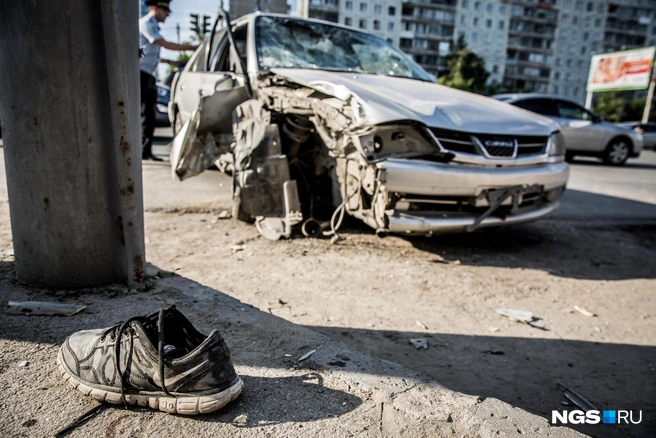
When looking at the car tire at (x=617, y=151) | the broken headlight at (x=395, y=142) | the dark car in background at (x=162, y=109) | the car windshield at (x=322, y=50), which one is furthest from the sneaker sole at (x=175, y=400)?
the car tire at (x=617, y=151)

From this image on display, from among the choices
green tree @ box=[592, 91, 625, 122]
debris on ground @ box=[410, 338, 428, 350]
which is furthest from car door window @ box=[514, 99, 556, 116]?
green tree @ box=[592, 91, 625, 122]

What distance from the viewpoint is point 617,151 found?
12.2 metres

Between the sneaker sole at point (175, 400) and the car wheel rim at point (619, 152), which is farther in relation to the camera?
the car wheel rim at point (619, 152)

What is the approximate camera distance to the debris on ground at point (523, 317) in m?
2.81

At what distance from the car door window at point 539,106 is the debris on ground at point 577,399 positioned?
32.6ft

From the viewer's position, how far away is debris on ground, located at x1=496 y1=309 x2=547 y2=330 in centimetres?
281

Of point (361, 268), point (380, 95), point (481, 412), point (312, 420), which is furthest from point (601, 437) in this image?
point (380, 95)

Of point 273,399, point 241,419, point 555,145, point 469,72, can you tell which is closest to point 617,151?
point 555,145

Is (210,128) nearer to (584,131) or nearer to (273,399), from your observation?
(273,399)

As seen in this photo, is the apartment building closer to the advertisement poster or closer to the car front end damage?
the advertisement poster

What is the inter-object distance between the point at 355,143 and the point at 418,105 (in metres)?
0.64

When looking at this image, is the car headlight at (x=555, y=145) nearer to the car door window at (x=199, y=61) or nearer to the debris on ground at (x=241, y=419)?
the debris on ground at (x=241, y=419)

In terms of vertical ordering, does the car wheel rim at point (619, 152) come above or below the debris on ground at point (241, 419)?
above

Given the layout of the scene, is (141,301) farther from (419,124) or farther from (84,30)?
(419,124)
